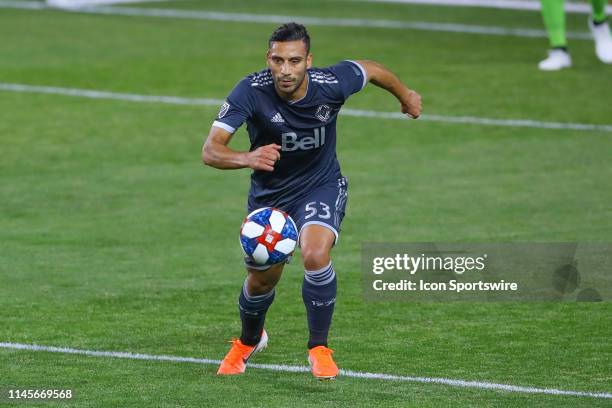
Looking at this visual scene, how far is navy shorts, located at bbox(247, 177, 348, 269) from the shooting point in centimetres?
902

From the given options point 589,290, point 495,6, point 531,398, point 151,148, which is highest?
point 495,6

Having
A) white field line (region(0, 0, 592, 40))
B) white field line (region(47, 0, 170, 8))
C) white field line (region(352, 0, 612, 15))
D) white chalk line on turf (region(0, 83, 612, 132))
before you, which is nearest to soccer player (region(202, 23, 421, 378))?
white chalk line on turf (region(0, 83, 612, 132))

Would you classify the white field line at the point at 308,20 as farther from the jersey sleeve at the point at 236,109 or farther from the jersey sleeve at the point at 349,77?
the jersey sleeve at the point at 236,109

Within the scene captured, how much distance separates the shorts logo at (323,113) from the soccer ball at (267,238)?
709 millimetres

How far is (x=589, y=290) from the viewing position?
443 inches

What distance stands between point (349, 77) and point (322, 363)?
1.84m

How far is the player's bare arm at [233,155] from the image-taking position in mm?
8391

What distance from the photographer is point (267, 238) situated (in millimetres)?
8672

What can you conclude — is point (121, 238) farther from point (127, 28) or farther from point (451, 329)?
point (127, 28)

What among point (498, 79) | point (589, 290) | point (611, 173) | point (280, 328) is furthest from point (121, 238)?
point (498, 79)

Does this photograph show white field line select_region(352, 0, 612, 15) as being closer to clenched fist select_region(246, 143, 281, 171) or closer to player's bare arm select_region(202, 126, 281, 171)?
player's bare arm select_region(202, 126, 281, 171)

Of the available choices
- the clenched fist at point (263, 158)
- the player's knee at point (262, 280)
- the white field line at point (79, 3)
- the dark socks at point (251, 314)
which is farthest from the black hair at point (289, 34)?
the white field line at point (79, 3)

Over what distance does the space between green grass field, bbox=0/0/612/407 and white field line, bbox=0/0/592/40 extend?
680 millimetres

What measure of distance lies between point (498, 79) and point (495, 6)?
828 centimetres
